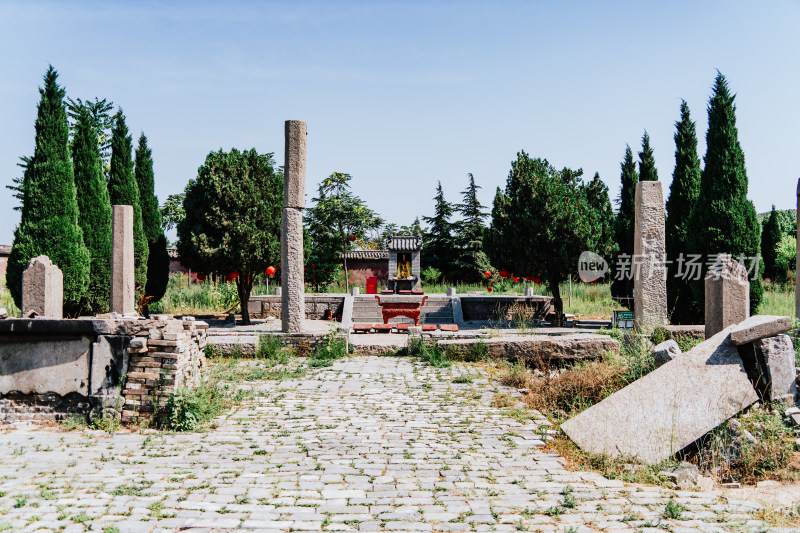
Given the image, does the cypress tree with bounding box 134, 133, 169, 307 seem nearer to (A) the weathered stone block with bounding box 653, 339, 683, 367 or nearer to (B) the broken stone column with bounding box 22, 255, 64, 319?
(B) the broken stone column with bounding box 22, 255, 64, 319

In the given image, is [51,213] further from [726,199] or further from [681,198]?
[681,198]

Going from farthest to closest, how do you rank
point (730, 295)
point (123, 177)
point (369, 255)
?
point (369, 255) → point (123, 177) → point (730, 295)

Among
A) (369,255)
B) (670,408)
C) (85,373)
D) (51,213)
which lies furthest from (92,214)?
(369,255)

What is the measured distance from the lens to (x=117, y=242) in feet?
41.6

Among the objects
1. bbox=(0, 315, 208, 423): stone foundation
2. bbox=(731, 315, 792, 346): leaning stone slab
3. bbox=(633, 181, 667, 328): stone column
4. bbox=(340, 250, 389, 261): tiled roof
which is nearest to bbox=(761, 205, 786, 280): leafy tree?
bbox=(340, 250, 389, 261): tiled roof

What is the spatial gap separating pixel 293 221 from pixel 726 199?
10557 millimetres

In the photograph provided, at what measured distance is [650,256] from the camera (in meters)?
11.8

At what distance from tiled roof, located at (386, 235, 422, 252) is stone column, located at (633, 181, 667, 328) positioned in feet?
55.6

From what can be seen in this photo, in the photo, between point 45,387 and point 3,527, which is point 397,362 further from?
point 3,527

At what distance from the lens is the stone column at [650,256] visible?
11.7 m

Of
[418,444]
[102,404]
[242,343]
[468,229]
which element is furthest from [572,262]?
[468,229]

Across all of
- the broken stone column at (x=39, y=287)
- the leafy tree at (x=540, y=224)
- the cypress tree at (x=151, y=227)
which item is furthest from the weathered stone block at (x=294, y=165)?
the cypress tree at (x=151, y=227)

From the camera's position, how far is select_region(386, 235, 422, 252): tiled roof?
28.3 m

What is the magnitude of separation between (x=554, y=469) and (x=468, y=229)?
107ft
